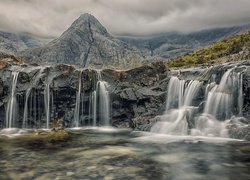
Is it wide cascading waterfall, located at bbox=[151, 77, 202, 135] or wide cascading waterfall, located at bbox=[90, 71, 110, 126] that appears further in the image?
wide cascading waterfall, located at bbox=[90, 71, 110, 126]

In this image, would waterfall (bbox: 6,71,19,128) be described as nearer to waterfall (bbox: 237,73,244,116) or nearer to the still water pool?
the still water pool

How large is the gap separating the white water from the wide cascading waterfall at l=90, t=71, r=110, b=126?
1028 centimetres

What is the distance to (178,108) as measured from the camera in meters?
43.3

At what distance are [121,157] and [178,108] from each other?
2052cm

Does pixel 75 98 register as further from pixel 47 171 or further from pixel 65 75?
pixel 47 171

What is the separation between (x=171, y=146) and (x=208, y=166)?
7.78m

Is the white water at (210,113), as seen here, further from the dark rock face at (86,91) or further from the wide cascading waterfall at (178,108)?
the dark rock face at (86,91)

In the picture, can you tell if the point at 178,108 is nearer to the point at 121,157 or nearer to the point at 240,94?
the point at 240,94

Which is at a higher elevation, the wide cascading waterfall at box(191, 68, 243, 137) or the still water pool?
the wide cascading waterfall at box(191, 68, 243, 137)

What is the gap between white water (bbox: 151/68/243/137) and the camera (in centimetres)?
3581

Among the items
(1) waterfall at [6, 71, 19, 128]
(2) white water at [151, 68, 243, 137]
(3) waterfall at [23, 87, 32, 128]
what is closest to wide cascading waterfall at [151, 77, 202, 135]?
(2) white water at [151, 68, 243, 137]

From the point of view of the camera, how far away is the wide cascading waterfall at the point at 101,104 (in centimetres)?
4681

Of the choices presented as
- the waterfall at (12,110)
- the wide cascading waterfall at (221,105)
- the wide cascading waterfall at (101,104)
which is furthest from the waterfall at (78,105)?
the wide cascading waterfall at (221,105)

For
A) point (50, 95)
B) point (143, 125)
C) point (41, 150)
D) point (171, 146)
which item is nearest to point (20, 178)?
point (41, 150)
